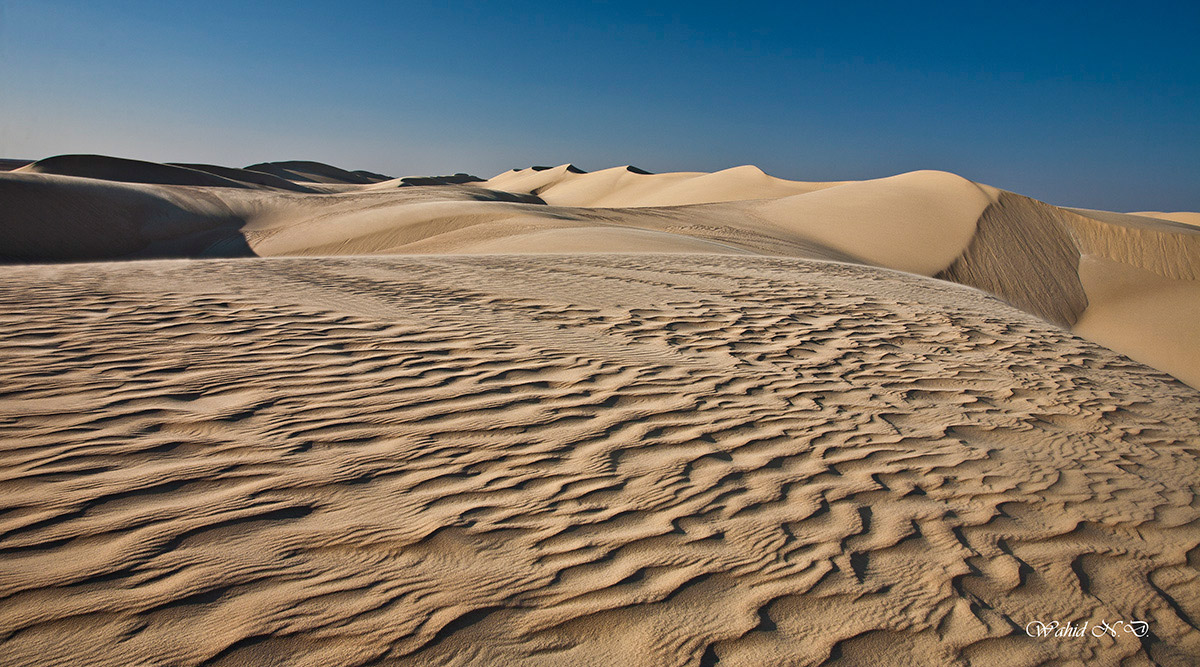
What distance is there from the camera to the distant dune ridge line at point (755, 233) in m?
16.0

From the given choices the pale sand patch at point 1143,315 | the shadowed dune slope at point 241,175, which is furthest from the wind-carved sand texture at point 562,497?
the shadowed dune slope at point 241,175

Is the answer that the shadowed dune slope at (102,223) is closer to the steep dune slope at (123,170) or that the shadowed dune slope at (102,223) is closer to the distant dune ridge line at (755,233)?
the distant dune ridge line at (755,233)

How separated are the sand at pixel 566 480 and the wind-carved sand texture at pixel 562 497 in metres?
0.01

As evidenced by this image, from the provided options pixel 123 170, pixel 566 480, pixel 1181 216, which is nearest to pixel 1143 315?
pixel 566 480

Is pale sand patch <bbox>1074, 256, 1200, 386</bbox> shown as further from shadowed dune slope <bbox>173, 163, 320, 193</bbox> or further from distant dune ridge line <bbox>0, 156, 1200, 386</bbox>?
shadowed dune slope <bbox>173, 163, 320, 193</bbox>

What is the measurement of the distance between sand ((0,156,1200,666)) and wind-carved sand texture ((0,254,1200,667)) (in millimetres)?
14

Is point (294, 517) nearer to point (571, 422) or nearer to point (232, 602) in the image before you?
point (232, 602)

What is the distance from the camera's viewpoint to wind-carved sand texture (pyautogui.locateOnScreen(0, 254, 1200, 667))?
1.93 m

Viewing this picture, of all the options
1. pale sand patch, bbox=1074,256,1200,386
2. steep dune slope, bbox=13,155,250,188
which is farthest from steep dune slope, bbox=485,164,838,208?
pale sand patch, bbox=1074,256,1200,386

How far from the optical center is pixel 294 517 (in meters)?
→ 2.40

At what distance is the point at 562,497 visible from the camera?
2680 millimetres

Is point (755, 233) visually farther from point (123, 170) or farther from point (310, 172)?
point (310, 172)

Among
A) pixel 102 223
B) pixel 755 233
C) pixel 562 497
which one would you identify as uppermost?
pixel 102 223

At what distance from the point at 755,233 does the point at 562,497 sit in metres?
18.7
